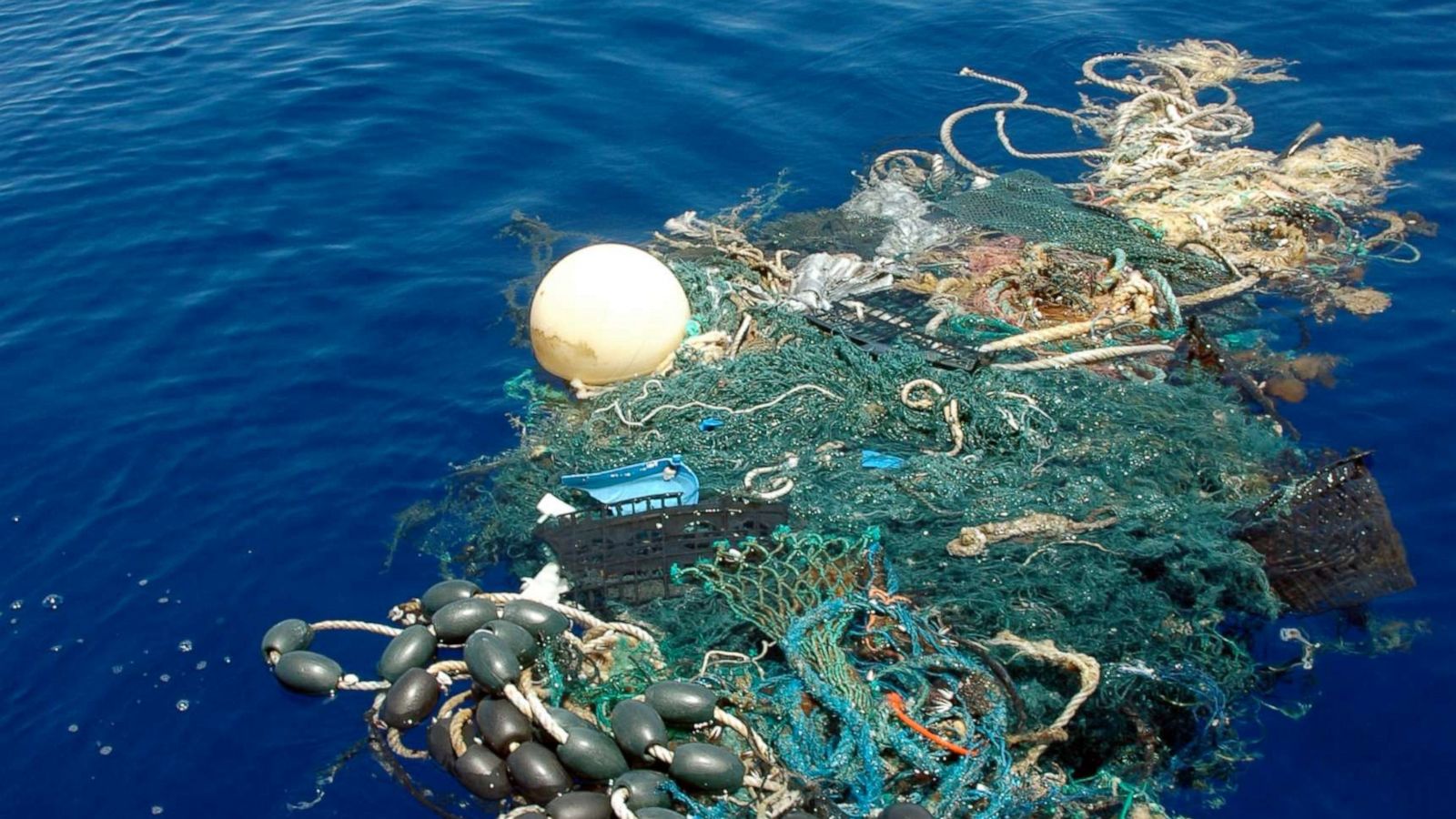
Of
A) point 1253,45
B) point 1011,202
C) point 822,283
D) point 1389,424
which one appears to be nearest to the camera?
point 1389,424

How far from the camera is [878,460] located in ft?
20.2

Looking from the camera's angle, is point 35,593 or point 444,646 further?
A: point 35,593

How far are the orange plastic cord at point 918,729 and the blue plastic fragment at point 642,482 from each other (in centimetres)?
168

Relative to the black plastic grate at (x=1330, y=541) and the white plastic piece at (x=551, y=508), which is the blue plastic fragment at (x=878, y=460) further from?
the black plastic grate at (x=1330, y=541)

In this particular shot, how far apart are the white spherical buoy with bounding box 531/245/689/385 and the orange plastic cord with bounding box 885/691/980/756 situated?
2.82 meters

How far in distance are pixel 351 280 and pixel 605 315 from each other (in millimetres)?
3325

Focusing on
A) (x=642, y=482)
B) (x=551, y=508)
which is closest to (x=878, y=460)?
(x=642, y=482)

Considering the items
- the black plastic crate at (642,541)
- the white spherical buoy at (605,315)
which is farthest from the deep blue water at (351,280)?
the black plastic crate at (642,541)

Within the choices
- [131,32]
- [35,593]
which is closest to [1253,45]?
[35,593]

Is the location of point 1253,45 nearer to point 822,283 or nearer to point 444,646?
point 822,283

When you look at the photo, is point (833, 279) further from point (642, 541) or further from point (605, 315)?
point (642, 541)

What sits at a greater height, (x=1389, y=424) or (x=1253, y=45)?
(x=1253, y=45)

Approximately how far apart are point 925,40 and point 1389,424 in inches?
275

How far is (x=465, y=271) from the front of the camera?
902cm
